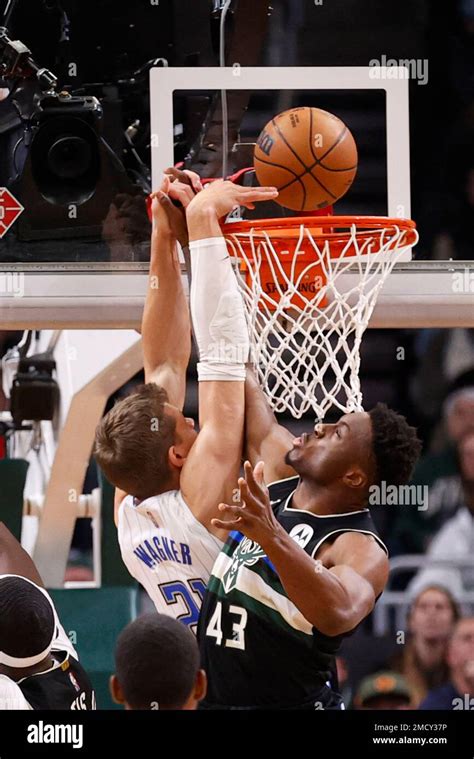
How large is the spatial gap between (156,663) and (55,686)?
0.57 metres

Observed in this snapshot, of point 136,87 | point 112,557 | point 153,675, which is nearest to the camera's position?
point 153,675

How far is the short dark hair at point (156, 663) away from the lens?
2.58 meters

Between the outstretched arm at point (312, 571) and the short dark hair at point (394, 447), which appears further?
the short dark hair at point (394, 447)

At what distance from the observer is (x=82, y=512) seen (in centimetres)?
409

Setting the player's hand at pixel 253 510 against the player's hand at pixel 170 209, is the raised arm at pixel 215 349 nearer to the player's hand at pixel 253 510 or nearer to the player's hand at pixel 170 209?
the player's hand at pixel 170 209

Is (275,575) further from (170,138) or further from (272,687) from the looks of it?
(170,138)

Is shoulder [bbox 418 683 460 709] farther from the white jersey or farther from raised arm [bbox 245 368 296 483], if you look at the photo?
raised arm [bbox 245 368 296 483]

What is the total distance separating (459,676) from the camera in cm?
463

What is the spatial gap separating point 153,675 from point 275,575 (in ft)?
1.91

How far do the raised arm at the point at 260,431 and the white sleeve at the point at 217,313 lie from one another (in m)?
0.08

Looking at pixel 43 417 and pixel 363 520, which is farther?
pixel 43 417

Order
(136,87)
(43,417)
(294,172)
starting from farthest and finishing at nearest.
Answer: (43,417) → (136,87) → (294,172)

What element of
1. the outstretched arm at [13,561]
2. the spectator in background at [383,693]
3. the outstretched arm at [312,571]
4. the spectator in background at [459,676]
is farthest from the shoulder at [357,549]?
the spectator in background at [383,693]

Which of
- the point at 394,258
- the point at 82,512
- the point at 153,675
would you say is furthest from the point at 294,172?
the point at 82,512
